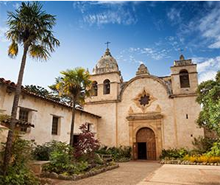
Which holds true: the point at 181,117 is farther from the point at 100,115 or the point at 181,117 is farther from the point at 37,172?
the point at 37,172

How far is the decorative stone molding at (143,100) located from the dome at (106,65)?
3.95m

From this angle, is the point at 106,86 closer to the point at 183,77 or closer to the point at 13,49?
the point at 183,77

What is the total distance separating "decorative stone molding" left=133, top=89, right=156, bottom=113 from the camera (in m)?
18.1

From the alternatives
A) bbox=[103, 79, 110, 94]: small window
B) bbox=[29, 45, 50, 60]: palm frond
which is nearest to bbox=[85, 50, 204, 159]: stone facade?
bbox=[103, 79, 110, 94]: small window

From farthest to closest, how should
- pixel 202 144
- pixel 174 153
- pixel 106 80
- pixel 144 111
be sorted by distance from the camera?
pixel 106 80 < pixel 144 111 < pixel 174 153 < pixel 202 144

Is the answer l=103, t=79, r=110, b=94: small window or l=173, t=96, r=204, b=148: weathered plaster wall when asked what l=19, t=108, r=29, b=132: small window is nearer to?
l=103, t=79, r=110, b=94: small window

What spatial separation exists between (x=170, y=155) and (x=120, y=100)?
698 cm

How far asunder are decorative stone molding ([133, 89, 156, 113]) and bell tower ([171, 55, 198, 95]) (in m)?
2.38

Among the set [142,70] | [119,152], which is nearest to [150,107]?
[142,70]

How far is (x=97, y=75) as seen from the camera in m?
20.9

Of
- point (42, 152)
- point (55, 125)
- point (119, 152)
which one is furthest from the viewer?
point (119, 152)

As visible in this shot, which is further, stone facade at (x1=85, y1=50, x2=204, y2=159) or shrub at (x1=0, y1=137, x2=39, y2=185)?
stone facade at (x1=85, y1=50, x2=204, y2=159)

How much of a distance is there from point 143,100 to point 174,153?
5711 mm

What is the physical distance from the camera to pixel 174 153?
15203 millimetres
